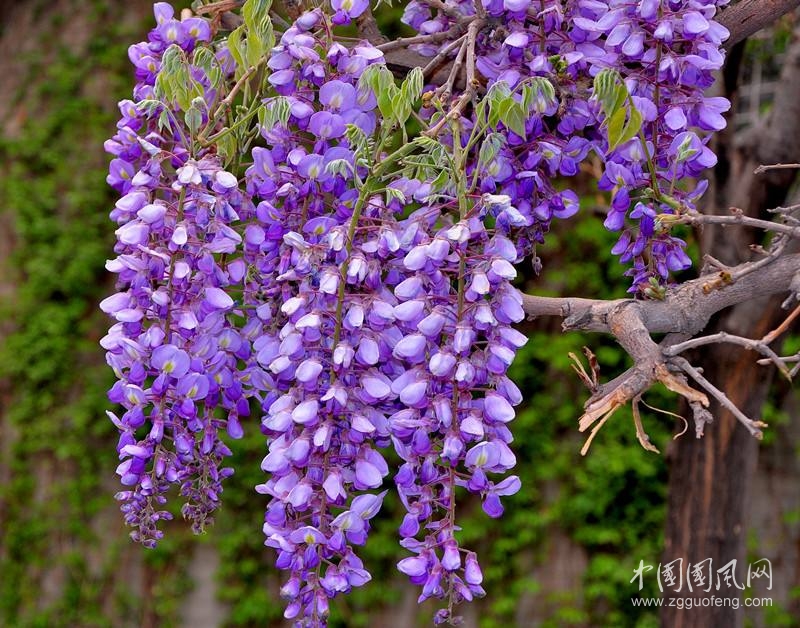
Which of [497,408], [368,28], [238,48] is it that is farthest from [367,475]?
[368,28]

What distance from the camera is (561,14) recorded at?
769 millimetres

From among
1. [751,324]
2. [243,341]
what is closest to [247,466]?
[751,324]

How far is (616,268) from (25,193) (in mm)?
2003

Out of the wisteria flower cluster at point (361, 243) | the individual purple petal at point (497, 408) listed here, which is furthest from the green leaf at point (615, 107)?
the individual purple petal at point (497, 408)

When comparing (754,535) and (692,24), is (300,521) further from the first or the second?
(754,535)

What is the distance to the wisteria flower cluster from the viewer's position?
0.66 metres

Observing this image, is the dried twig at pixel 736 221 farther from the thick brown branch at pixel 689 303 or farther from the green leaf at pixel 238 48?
the green leaf at pixel 238 48

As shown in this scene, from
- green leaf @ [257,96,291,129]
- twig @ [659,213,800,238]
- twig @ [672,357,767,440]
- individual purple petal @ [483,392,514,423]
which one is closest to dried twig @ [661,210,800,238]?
twig @ [659,213,800,238]

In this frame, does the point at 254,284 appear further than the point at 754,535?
No

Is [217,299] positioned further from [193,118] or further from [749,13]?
[749,13]

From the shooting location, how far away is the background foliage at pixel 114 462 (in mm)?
2578

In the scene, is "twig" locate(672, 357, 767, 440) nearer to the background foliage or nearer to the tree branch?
the tree branch

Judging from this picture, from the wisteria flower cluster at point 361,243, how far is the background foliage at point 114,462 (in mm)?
1779

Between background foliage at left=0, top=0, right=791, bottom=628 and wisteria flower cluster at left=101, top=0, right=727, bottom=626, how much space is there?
1779 mm
